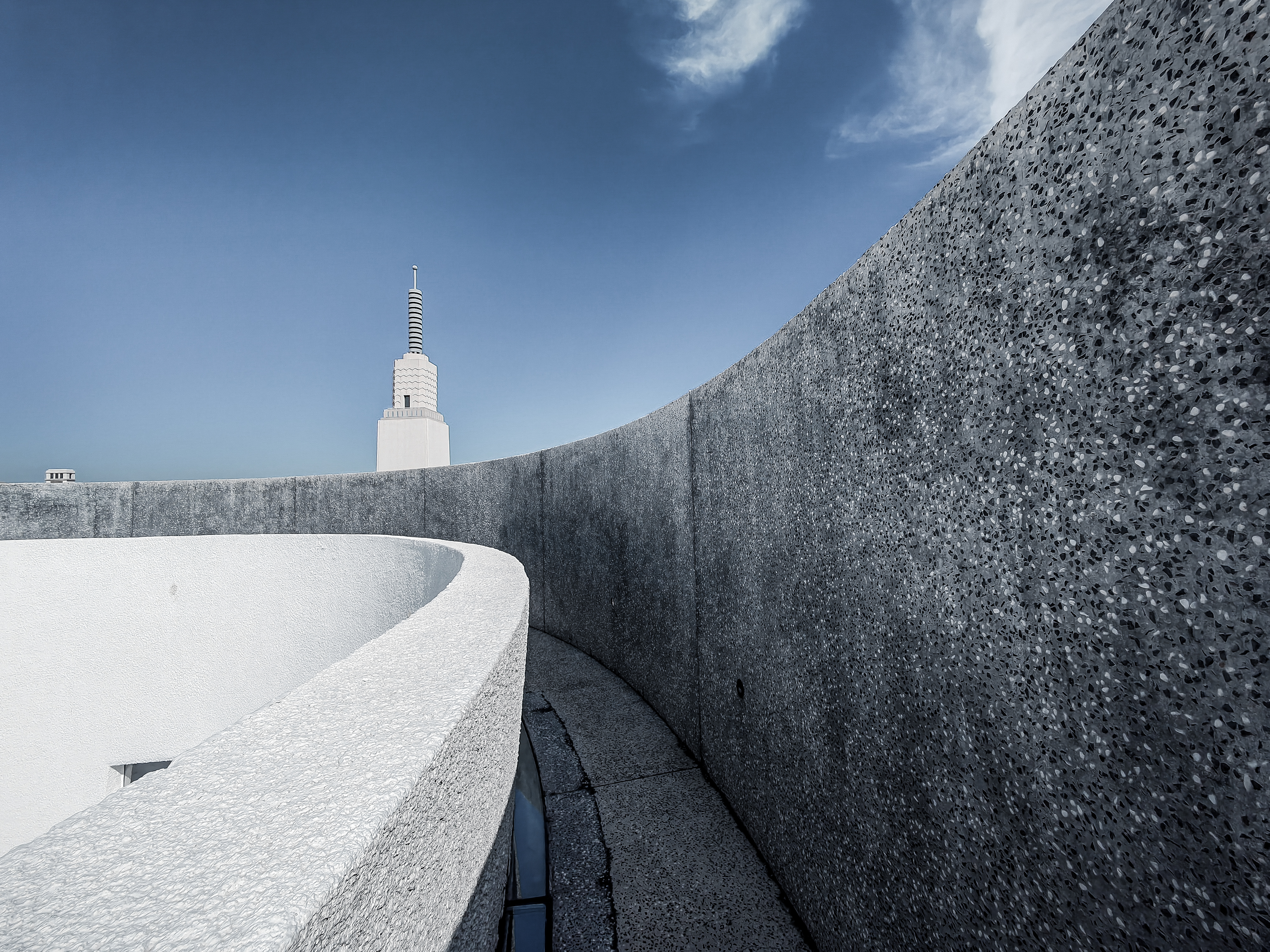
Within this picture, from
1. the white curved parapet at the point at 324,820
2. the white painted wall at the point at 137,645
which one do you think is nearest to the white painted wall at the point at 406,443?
the white painted wall at the point at 137,645

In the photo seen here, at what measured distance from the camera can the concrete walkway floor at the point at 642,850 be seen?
214 cm

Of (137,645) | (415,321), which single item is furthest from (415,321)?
(137,645)

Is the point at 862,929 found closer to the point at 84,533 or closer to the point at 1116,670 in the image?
the point at 1116,670

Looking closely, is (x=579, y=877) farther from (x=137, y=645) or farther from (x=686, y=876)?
(x=137, y=645)

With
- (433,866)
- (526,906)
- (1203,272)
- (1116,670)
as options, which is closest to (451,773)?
(433,866)

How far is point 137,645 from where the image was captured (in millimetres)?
5551

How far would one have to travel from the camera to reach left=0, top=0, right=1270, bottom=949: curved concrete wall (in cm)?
79

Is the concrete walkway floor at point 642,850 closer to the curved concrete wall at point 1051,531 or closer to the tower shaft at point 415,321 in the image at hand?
the curved concrete wall at point 1051,531

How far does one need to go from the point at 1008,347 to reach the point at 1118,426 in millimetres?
291

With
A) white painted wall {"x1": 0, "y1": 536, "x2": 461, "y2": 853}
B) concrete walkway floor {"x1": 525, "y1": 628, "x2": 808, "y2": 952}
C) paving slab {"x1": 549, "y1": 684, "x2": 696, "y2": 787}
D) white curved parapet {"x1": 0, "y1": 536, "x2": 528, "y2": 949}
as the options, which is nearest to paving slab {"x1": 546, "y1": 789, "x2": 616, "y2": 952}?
concrete walkway floor {"x1": 525, "y1": 628, "x2": 808, "y2": 952}

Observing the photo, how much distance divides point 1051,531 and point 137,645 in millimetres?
7693

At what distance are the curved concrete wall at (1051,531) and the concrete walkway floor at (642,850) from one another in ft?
1.06

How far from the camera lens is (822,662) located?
1.93 m

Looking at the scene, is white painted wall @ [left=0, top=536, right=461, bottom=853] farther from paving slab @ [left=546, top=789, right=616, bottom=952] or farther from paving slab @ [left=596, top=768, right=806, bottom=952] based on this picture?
paving slab @ [left=596, top=768, right=806, bottom=952]
